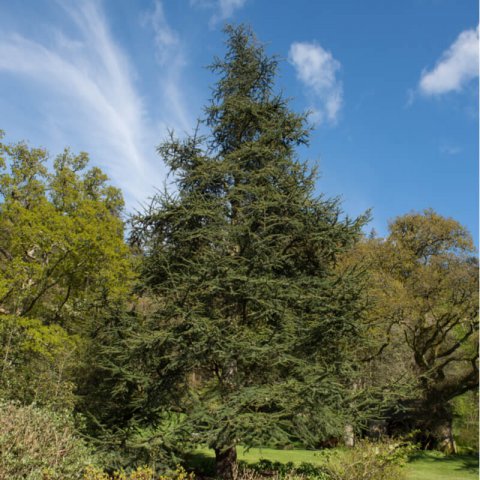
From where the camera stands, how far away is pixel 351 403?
11430 mm

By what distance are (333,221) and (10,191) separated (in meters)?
17.5

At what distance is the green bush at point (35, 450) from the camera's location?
782cm

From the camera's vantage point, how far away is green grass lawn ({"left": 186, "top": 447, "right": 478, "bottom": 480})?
16.9 meters

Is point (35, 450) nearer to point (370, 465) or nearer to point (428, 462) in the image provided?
point (370, 465)

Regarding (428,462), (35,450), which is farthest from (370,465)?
(428,462)

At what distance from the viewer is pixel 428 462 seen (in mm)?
20391

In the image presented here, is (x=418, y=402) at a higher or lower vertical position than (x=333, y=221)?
lower

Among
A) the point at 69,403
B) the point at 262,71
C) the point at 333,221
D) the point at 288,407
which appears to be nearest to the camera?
the point at 288,407

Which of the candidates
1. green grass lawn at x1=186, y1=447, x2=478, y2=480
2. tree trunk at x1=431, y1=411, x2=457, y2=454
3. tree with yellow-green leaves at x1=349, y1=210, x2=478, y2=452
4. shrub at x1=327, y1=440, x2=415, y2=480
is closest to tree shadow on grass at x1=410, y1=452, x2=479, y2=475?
green grass lawn at x1=186, y1=447, x2=478, y2=480

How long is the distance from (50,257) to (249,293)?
1420cm

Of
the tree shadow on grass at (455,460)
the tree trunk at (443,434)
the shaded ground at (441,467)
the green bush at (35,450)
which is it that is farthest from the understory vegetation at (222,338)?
the tree trunk at (443,434)

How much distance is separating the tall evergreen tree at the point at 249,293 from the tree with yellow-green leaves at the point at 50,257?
17.2 ft

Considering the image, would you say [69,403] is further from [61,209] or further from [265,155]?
[61,209]

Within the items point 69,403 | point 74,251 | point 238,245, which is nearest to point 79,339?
point 74,251
